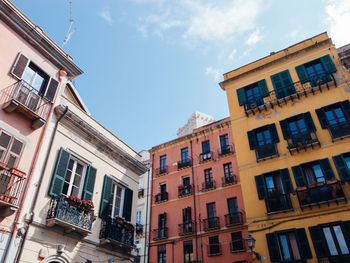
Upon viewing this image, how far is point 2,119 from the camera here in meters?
10.1

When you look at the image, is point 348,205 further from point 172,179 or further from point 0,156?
point 172,179

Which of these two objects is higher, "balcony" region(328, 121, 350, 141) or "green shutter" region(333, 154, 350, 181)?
"balcony" region(328, 121, 350, 141)

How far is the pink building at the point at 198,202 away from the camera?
23.0m

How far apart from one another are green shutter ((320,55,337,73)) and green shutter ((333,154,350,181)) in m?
5.78

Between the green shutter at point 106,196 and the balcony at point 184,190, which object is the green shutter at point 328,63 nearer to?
the green shutter at point 106,196

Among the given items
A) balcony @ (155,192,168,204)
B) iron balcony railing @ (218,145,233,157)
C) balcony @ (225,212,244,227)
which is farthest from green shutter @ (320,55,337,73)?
balcony @ (155,192,168,204)

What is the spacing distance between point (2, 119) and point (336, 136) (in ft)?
52.4

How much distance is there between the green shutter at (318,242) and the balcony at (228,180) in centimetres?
1067

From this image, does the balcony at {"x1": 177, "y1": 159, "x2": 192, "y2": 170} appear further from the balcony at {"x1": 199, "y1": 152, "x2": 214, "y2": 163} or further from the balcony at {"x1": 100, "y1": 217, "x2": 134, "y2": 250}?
the balcony at {"x1": 100, "y1": 217, "x2": 134, "y2": 250}

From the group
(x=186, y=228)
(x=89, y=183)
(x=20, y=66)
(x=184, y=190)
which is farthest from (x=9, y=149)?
(x=184, y=190)

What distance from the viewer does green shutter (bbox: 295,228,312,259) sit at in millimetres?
13712

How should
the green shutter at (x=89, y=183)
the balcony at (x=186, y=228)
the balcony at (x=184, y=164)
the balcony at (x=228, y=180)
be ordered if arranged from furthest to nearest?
1. the balcony at (x=184, y=164)
2. the balcony at (x=186, y=228)
3. the balcony at (x=228, y=180)
4. the green shutter at (x=89, y=183)

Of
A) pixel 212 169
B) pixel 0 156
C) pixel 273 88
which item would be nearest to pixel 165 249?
pixel 212 169

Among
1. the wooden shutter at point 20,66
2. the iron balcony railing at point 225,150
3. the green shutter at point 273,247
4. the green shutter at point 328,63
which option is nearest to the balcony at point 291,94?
the green shutter at point 328,63
